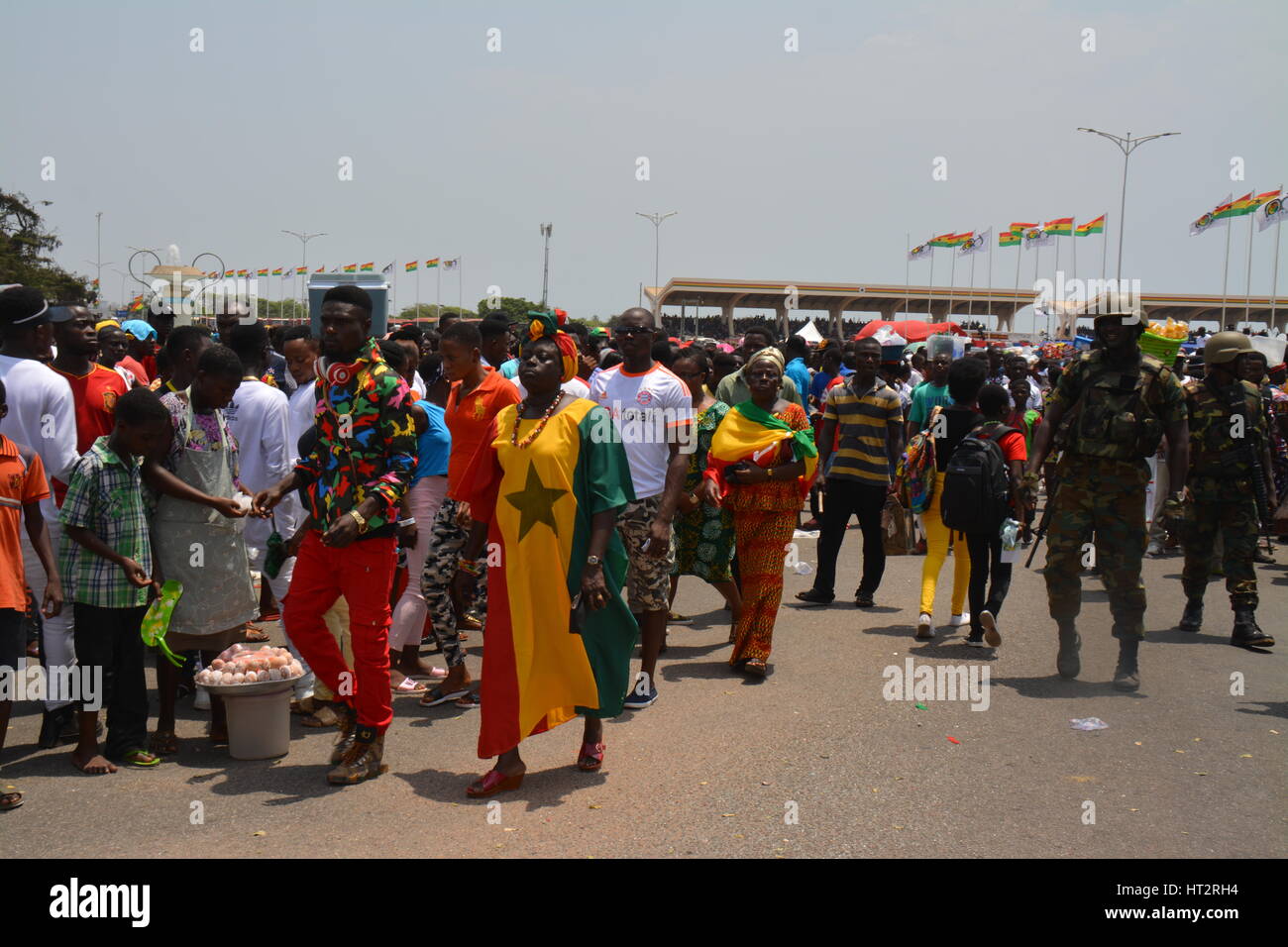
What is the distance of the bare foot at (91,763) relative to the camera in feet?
17.9

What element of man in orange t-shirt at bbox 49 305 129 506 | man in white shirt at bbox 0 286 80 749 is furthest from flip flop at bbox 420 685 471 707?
man in orange t-shirt at bbox 49 305 129 506

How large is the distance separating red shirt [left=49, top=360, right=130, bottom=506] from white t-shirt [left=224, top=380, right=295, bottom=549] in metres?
0.66

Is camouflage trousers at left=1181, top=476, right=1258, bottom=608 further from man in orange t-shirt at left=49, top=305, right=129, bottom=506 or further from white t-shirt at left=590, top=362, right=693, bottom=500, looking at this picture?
man in orange t-shirt at left=49, top=305, right=129, bottom=506

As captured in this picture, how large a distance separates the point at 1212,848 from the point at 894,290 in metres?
75.5

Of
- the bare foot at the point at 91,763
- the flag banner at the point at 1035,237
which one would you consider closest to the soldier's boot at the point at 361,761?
the bare foot at the point at 91,763

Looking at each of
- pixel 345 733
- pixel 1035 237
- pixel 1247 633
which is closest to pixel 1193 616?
pixel 1247 633

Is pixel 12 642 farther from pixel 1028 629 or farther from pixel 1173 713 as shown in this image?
pixel 1028 629

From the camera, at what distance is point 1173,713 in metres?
6.72

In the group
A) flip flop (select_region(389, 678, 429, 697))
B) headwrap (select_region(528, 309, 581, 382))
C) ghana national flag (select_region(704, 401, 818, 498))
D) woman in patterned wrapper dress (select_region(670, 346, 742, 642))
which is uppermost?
headwrap (select_region(528, 309, 581, 382))

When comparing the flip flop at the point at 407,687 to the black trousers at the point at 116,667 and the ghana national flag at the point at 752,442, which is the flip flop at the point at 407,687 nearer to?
the black trousers at the point at 116,667

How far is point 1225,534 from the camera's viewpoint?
9.00m

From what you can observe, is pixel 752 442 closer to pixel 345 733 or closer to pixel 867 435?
pixel 867 435

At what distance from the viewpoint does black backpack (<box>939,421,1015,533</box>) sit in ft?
26.8
